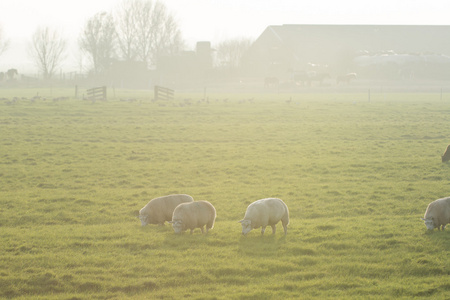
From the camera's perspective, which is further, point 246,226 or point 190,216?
point 190,216

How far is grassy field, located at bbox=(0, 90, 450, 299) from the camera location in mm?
9688

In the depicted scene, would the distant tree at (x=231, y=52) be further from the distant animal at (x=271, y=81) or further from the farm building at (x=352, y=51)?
the distant animal at (x=271, y=81)

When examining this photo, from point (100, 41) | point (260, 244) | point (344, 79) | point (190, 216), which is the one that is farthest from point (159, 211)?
point (100, 41)

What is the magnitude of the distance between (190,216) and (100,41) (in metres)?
103

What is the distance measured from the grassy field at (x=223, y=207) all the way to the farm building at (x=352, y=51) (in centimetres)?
6816

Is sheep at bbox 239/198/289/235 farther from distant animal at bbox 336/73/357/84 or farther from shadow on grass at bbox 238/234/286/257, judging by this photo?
distant animal at bbox 336/73/357/84

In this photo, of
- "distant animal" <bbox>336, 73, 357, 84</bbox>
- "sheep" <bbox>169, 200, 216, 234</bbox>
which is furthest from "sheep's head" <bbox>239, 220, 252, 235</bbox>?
"distant animal" <bbox>336, 73, 357, 84</bbox>

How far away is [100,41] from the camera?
108438 mm

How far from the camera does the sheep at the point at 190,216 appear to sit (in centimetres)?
1231

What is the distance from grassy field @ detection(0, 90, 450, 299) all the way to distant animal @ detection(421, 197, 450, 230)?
32cm

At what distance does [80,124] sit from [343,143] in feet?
61.4

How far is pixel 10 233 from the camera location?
511 inches

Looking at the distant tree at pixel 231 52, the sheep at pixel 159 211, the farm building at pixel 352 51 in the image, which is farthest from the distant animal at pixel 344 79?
the sheep at pixel 159 211

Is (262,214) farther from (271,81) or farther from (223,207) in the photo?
(271,81)
